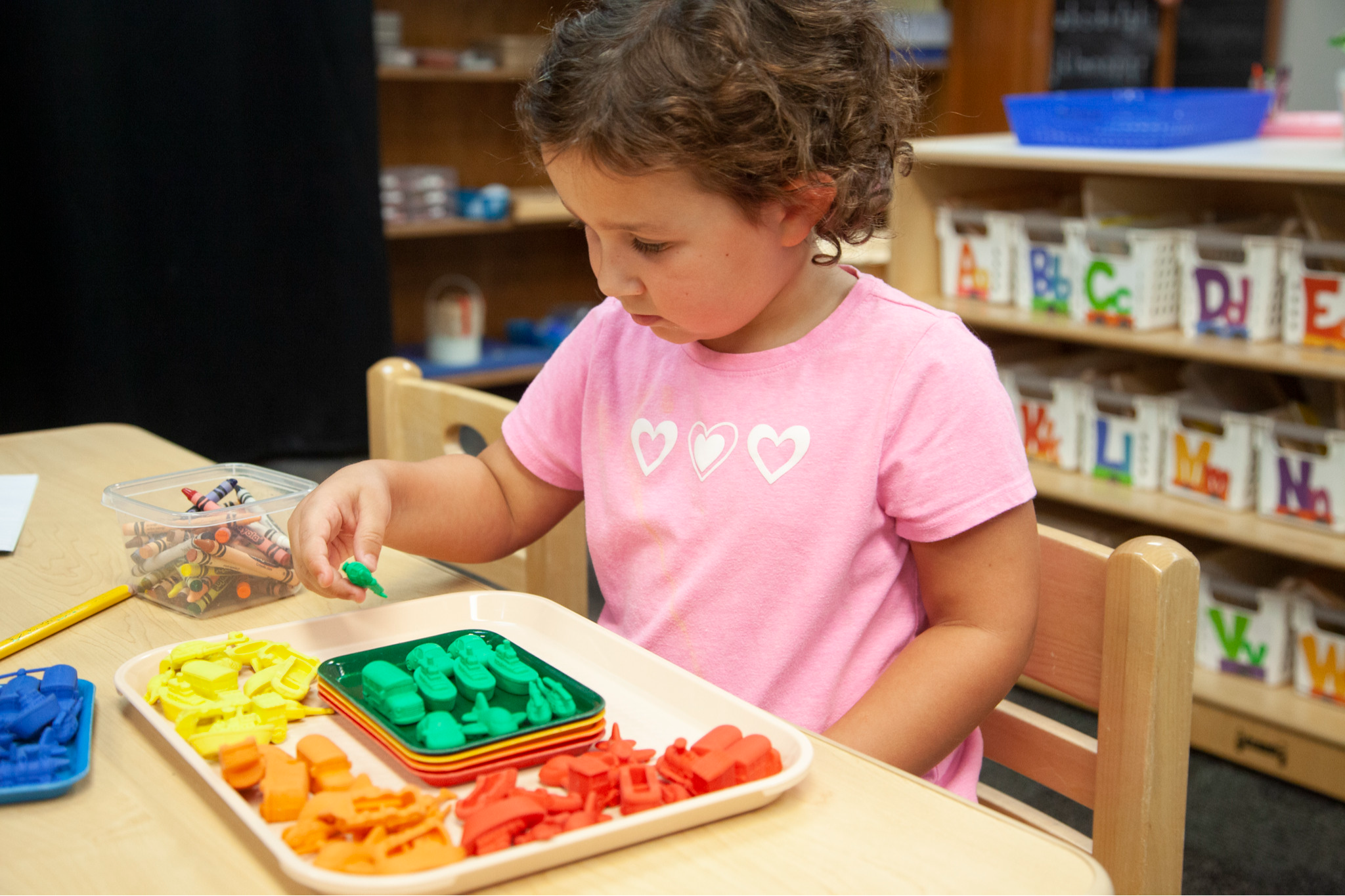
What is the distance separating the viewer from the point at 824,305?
872 millimetres

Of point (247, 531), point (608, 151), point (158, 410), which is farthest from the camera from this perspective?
point (158, 410)

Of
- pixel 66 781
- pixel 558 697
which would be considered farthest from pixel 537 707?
pixel 66 781

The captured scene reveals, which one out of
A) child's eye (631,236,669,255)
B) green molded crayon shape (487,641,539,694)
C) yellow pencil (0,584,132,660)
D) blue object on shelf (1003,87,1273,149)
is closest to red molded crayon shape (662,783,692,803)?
green molded crayon shape (487,641,539,694)

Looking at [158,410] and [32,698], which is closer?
[32,698]

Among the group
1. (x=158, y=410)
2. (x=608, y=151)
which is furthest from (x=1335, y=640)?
(x=158, y=410)

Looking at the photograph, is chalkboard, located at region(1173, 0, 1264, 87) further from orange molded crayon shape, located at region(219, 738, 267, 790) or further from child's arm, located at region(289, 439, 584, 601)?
orange molded crayon shape, located at region(219, 738, 267, 790)

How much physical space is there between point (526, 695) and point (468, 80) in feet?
10.5

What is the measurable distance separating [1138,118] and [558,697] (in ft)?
5.55

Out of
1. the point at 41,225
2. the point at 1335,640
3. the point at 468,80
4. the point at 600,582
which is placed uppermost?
the point at 468,80

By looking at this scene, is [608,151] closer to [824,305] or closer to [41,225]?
[824,305]

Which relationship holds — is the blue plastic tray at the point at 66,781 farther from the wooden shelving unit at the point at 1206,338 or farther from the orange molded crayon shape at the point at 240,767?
the wooden shelving unit at the point at 1206,338

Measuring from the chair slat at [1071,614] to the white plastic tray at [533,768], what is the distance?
0.79 ft

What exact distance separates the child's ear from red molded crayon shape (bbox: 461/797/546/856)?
17.0 inches

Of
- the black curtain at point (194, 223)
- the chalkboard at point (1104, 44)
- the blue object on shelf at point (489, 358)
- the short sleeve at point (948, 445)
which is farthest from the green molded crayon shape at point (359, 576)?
the chalkboard at point (1104, 44)
